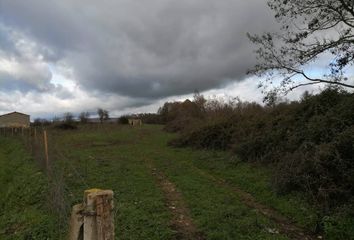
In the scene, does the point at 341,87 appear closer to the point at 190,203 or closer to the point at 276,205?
the point at 276,205

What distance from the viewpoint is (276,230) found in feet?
27.9

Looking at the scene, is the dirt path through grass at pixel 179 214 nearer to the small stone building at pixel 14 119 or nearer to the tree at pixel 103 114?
the tree at pixel 103 114

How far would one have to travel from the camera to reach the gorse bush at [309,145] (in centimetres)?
1031

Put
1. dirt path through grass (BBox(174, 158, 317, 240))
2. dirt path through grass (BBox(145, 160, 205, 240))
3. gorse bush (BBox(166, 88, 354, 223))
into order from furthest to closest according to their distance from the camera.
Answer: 1. gorse bush (BBox(166, 88, 354, 223))
2. dirt path through grass (BBox(174, 158, 317, 240))
3. dirt path through grass (BBox(145, 160, 205, 240))

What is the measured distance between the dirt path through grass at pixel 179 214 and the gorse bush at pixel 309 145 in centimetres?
301

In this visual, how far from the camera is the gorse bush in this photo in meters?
10.3

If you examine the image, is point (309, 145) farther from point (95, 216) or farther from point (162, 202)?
point (95, 216)

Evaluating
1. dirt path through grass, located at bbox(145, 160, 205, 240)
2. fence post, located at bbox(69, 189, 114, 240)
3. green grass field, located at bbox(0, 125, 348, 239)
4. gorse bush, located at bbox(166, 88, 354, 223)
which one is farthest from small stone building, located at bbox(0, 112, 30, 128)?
fence post, located at bbox(69, 189, 114, 240)

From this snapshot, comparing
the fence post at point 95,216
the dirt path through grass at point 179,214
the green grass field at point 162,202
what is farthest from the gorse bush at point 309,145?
the fence post at point 95,216

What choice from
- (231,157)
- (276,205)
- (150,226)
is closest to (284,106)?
(231,157)

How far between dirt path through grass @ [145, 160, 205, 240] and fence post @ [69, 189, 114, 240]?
4605 millimetres

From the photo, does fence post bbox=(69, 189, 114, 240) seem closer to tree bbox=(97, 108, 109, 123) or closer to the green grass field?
the green grass field

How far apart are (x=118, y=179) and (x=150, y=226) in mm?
6689

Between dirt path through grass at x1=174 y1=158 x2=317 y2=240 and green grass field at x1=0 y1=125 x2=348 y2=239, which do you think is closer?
dirt path through grass at x1=174 y1=158 x2=317 y2=240
